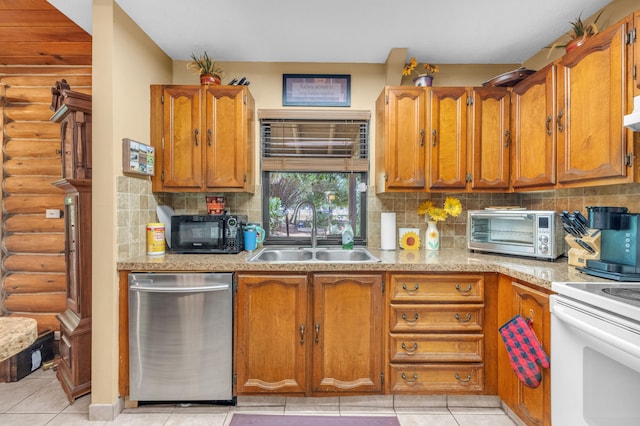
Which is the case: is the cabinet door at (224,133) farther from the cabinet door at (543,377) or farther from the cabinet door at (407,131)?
the cabinet door at (543,377)

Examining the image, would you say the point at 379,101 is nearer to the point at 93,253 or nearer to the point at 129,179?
the point at 129,179

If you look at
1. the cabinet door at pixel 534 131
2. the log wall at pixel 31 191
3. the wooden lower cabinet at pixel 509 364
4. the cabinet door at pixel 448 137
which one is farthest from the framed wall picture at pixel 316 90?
the wooden lower cabinet at pixel 509 364

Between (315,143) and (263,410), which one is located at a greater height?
(315,143)

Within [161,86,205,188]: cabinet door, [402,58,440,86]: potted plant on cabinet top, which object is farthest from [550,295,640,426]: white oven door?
[161,86,205,188]: cabinet door

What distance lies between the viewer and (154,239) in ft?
7.43

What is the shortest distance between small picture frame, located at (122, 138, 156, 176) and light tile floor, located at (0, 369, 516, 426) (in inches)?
59.6

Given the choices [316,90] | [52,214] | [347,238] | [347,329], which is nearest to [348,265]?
[347,329]

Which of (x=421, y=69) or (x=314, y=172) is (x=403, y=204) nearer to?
(x=314, y=172)

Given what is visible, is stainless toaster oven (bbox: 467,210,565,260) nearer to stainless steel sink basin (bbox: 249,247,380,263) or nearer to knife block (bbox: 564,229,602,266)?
knife block (bbox: 564,229,602,266)

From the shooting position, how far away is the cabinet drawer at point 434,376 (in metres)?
2.01

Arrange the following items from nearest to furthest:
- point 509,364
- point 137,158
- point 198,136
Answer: point 509,364
point 137,158
point 198,136

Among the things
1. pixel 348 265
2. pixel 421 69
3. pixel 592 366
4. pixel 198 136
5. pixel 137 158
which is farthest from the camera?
pixel 421 69

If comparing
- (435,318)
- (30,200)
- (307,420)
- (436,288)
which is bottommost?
(307,420)

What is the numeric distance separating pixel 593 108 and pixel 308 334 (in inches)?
81.1
